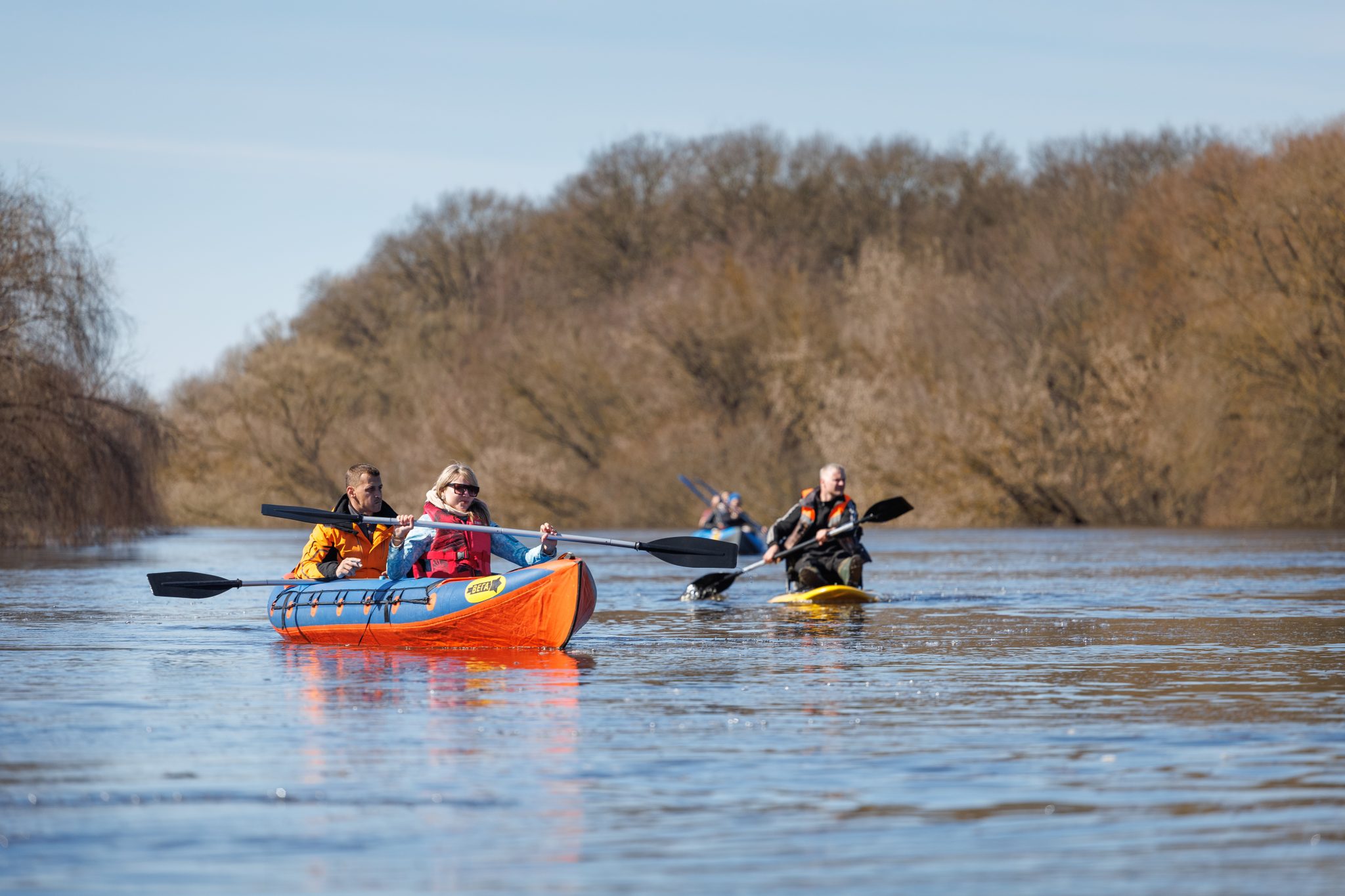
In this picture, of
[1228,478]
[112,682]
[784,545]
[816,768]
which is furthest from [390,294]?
[816,768]

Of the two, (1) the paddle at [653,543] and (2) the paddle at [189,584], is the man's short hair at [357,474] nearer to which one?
(1) the paddle at [653,543]

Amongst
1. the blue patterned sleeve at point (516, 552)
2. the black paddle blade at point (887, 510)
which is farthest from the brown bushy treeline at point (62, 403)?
the blue patterned sleeve at point (516, 552)

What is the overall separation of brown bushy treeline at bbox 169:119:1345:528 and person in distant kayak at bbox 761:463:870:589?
1885 centimetres

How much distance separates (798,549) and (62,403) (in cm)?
1463

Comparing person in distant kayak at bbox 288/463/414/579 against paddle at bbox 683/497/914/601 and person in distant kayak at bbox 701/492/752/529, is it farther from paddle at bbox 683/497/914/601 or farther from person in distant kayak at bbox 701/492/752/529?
person in distant kayak at bbox 701/492/752/529

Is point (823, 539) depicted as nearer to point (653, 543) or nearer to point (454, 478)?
point (653, 543)

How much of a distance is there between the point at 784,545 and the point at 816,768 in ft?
35.4

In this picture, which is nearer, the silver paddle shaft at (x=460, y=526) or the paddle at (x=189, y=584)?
the silver paddle shaft at (x=460, y=526)

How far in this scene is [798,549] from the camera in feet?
58.2

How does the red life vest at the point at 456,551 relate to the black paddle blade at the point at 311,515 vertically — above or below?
below

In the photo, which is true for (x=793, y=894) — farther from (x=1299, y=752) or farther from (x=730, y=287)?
(x=730, y=287)

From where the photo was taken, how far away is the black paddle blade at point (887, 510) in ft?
60.9

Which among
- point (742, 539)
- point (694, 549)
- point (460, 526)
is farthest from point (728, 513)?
point (460, 526)

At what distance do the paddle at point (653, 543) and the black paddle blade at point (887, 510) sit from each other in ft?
12.8
